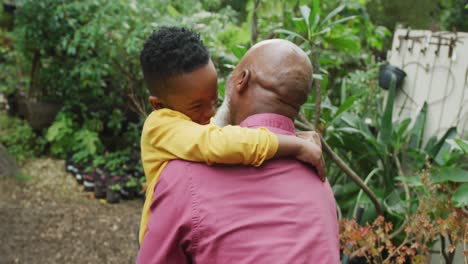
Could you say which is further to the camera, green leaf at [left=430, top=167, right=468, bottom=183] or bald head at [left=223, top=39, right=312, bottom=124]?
green leaf at [left=430, top=167, right=468, bottom=183]

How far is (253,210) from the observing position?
3.39 feet

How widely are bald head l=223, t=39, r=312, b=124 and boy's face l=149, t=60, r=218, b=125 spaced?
8 cm

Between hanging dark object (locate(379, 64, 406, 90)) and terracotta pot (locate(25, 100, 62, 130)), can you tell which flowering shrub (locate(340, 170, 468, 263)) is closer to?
hanging dark object (locate(379, 64, 406, 90))

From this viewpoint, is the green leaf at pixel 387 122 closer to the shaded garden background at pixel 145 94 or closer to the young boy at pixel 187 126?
the shaded garden background at pixel 145 94

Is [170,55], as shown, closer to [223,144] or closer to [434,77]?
[223,144]

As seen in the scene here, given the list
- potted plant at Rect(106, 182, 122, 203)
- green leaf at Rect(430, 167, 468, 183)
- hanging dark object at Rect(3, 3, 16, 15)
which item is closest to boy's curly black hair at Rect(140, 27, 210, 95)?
green leaf at Rect(430, 167, 468, 183)

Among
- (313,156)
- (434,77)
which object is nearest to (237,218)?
(313,156)

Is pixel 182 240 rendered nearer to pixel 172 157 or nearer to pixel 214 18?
pixel 172 157

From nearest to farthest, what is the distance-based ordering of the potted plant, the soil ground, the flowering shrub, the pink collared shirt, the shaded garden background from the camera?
the pink collared shirt < the flowering shrub < the shaded garden background < the soil ground < the potted plant

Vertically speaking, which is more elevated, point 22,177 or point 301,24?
point 301,24

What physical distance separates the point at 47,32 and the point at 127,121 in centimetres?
163

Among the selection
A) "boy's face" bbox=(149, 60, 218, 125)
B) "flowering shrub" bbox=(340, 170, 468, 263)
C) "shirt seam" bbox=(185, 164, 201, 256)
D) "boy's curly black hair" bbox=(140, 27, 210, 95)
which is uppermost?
"boy's curly black hair" bbox=(140, 27, 210, 95)

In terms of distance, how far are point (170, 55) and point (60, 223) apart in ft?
12.3

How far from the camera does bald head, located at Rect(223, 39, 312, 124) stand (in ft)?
3.80
